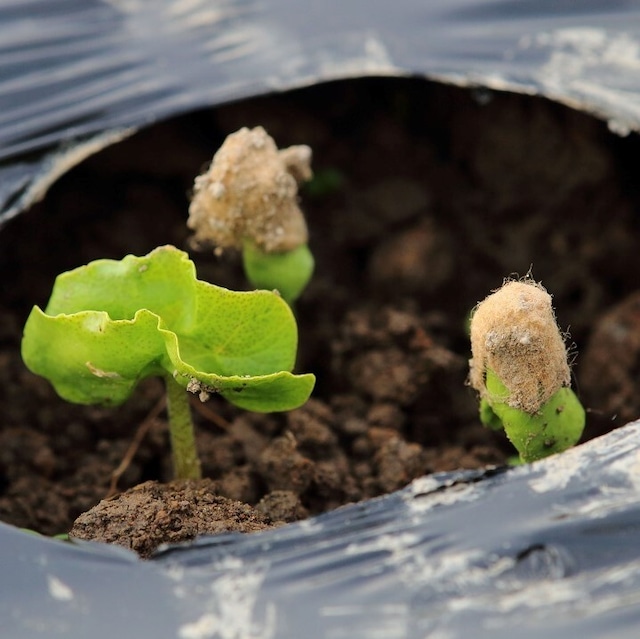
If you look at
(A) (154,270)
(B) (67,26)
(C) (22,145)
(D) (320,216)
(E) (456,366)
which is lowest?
(E) (456,366)

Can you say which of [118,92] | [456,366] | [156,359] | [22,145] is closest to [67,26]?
[118,92]

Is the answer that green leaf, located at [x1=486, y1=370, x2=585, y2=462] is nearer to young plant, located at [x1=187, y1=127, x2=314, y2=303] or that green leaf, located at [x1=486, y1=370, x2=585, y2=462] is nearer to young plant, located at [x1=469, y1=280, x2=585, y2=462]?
young plant, located at [x1=469, y1=280, x2=585, y2=462]

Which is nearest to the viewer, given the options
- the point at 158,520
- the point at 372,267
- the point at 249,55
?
the point at 158,520

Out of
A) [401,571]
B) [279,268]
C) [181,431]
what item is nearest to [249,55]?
[279,268]

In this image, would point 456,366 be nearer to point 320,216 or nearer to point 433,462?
point 433,462

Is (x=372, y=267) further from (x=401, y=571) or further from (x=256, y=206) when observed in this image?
(x=401, y=571)

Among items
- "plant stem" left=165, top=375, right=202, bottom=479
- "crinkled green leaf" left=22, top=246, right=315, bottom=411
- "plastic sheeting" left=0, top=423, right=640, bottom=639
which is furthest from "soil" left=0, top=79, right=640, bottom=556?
"plastic sheeting" left=0, top=423, right=640, bottom=639

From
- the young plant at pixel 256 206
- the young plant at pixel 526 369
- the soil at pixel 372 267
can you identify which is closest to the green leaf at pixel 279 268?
the young plant at pixel 256 206
